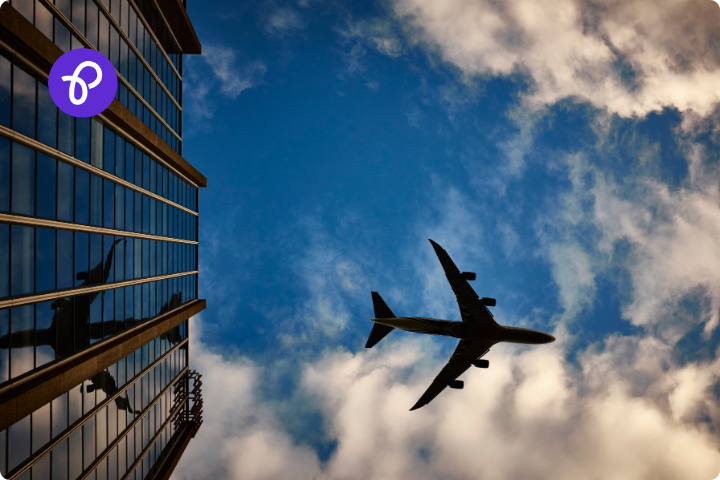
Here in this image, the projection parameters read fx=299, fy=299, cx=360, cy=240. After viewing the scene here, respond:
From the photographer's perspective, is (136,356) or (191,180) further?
(191,180)

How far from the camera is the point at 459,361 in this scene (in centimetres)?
2689

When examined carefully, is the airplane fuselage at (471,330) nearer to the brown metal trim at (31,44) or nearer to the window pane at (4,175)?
the window pane at (4,175)

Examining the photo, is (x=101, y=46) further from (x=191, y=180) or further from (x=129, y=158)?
(x=191, y=180)

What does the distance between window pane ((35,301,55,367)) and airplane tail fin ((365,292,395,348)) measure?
2114 cm

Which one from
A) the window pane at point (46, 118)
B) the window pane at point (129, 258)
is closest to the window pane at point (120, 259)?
the window pane at point (129, 258)

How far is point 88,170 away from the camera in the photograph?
56.4 ft

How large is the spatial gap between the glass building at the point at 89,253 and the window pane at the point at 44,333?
6cm

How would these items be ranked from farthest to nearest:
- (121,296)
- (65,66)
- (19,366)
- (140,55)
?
(140,55) → (121,296) → (65,66) → (19,366)

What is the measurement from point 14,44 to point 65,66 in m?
2.31

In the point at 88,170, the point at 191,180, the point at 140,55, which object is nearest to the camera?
the point at 88,170

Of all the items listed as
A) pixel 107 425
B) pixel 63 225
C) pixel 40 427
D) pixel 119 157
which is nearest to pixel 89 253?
pixel 63 225

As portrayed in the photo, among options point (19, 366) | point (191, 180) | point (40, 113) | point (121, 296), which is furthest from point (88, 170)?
point (191, 180)

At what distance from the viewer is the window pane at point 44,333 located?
45.1 ft

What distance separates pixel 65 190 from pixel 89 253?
3.98m
